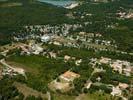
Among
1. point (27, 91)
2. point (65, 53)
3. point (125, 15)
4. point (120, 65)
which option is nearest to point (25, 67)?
point (65, 53)

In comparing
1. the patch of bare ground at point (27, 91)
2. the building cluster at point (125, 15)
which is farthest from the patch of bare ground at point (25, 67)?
the building cluster at point (125, 15)

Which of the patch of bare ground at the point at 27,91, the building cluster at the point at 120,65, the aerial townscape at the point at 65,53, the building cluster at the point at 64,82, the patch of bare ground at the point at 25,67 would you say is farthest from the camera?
the building cluster at the point at 120,65

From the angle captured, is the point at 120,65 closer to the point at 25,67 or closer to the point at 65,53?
the point at 65,53

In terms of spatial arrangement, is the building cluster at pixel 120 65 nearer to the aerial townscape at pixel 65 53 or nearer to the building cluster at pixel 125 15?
the aerial townscape at pixel 65 53

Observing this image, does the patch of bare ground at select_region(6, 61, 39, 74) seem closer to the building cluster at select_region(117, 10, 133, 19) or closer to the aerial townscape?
the aerial townscape

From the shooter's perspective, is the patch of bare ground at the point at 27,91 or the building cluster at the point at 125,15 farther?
the building cluster at the point at 125,15

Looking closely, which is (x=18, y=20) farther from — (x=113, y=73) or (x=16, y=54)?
(x=113, y=73)

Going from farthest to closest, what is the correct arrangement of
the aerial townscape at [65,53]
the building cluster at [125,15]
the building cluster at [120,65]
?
the building cluster at [125,15], the building cluster at [120,65], the aerial townscape at [65,53]

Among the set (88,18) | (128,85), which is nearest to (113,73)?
(128,85)
